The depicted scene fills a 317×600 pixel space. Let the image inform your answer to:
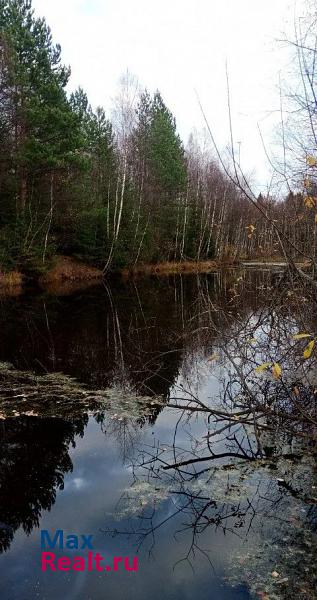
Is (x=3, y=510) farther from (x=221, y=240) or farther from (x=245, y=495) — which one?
(x=221, y=240)

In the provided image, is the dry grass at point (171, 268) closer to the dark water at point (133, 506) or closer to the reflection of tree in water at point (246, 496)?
the dark water at point (133, 506)

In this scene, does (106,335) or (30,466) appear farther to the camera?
(106,335)

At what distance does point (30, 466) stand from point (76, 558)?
5.08ft

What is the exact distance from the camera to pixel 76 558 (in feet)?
12.0

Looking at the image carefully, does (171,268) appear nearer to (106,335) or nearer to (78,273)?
Result: (78,273)

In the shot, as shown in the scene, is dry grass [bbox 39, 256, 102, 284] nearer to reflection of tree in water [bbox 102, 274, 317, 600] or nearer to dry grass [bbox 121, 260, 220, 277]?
dry grass [bbox 121, 260, 220, 277]

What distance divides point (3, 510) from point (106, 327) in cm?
899

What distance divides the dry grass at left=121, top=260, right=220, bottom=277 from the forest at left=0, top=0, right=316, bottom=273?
0.65m

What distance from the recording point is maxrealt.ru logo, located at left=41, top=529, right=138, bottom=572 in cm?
352

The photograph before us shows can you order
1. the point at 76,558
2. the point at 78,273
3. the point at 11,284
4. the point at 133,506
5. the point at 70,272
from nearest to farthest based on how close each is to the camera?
the point at 76,558 < the point at 133,506 < the point at 11,284 < the point at 70,272 < the point at 78,273

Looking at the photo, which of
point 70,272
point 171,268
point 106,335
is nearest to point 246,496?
point 106,335

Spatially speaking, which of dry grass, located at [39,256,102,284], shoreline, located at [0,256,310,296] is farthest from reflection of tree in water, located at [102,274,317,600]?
dry grass, located at [39,256,102,284]

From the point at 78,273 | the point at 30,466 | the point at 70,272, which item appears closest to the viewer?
the point at 30,466

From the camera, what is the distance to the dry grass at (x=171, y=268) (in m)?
34.0
